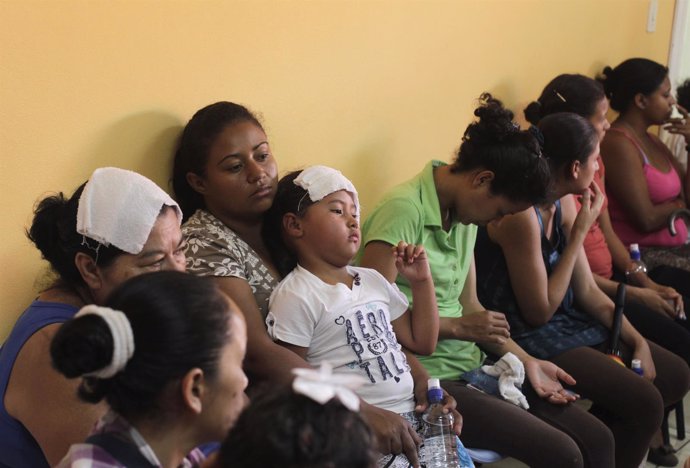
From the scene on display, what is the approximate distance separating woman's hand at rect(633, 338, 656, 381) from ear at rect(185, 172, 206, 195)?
1.63 metres

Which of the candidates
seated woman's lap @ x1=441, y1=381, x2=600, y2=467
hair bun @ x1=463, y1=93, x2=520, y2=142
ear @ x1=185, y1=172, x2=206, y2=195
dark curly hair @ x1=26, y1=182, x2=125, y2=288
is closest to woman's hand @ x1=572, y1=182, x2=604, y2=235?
hair bun @ x1=463, y1=93, x2=520, y2=142

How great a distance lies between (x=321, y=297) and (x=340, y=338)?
0.10 meters

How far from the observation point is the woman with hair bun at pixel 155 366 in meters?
1.08

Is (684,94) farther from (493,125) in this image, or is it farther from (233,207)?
(233,207)

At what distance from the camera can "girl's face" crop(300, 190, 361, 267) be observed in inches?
71.2

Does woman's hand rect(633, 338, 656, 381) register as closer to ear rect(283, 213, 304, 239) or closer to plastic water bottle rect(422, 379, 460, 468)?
plastic water bottle rect(422, 379, 460, 468)

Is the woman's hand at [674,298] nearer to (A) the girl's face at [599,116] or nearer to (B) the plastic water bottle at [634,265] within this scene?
(B) the plastic water bottle at [634,265]

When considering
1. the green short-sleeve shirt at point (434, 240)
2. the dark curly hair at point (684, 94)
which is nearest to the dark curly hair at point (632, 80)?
the dark curly hair at point (684, 94)

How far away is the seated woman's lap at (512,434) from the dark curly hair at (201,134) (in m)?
0.91

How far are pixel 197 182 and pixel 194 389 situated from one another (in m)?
0.82

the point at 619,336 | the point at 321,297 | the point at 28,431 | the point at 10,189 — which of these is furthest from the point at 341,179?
the point at 619,336

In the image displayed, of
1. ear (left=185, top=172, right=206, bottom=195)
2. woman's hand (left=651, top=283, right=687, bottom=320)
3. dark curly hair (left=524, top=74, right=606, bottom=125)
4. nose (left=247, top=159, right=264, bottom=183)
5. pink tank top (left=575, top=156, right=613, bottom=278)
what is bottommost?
woman's hand (left=651, top=283, right=687, bottom=320)

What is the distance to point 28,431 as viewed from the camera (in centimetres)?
137

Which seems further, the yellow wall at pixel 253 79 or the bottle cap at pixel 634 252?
the bottle cap at pixel 634 252
